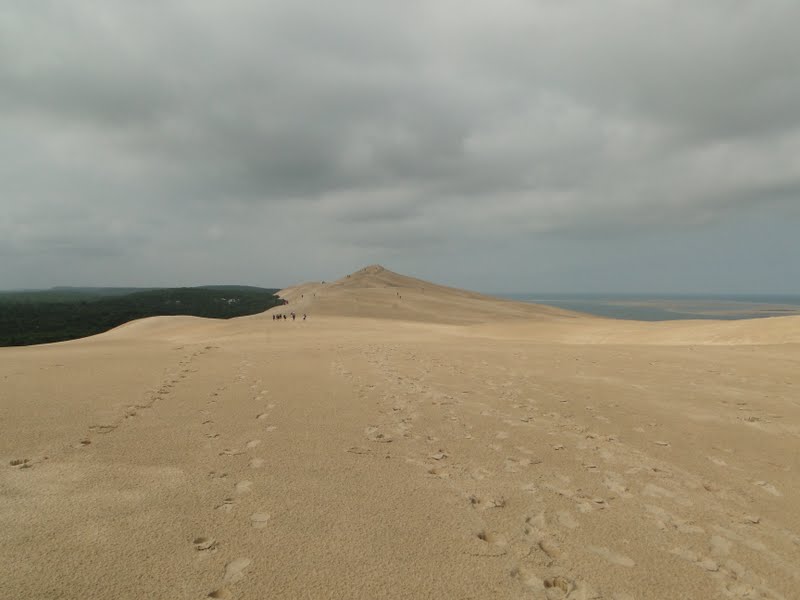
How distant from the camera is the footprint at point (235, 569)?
2.75 m

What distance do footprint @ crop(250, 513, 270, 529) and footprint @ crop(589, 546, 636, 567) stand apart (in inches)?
104

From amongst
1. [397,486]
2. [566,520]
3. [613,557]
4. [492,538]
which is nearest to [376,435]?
[397,486]

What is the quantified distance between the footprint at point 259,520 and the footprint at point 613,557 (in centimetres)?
263

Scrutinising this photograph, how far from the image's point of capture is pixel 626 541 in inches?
134

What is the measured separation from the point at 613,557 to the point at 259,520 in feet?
9.28

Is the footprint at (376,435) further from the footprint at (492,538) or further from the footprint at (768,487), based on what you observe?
the footprint at (768,487)

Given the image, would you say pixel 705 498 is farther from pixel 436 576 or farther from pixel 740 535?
pixel 436 576

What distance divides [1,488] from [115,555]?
6.46ft

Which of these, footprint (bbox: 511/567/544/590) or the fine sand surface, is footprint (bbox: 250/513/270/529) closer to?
the fine sand surface

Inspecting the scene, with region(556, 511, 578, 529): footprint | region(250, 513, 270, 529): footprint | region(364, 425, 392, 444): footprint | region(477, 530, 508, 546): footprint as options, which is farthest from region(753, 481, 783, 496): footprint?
region(250, 513, 270, 529): footprint

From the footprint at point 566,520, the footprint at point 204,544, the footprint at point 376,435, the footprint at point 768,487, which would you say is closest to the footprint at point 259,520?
the footprint at point 204,544

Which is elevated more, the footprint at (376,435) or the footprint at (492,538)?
the footprint at (376,435)

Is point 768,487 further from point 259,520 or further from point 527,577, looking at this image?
point 259,520

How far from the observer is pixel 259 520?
3463mm
